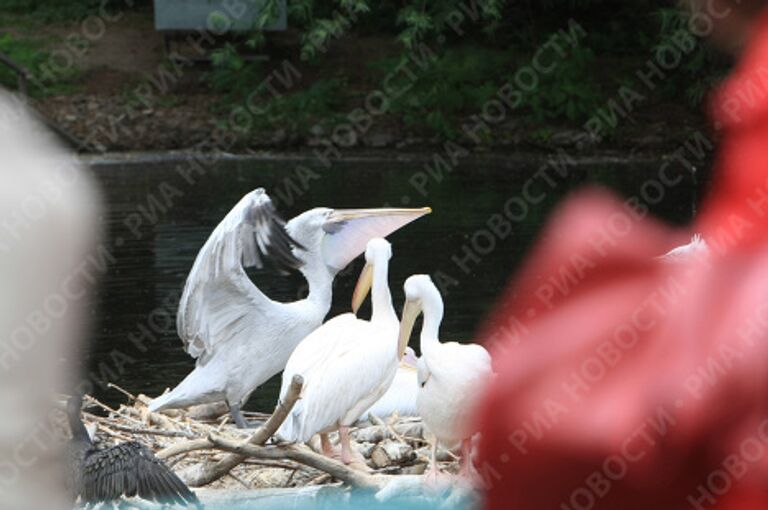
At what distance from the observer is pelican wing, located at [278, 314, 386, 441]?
4648 mm

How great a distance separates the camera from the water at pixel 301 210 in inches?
346

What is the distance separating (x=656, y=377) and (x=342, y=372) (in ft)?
14.1

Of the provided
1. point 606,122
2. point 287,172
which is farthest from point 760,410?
point 606,122

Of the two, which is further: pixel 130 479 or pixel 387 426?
pixel 387 426

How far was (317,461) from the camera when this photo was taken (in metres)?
4.40

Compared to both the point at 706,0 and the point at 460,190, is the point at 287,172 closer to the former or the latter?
the point at 460,190

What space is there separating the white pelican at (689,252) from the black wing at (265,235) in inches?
188

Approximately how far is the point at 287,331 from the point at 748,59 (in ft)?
17.7

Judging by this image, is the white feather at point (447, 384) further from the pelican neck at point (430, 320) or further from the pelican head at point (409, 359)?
the pelican head at point (409, 359)

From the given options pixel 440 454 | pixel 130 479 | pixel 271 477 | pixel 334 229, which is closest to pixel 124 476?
pixel 130 479

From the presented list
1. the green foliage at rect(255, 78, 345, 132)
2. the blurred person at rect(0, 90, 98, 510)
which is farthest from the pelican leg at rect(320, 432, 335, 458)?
the green foliage at rect(255, 78, 345, 132)

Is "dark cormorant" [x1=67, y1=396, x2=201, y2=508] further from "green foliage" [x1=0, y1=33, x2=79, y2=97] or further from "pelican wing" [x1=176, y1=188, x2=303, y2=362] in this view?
"green foliage" [x1=0, y1=33, x2=79, y2=97]

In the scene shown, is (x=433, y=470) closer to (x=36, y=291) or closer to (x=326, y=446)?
(x=326, y=446)

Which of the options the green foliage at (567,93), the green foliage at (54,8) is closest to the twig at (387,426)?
the green foliage at (567,93)
